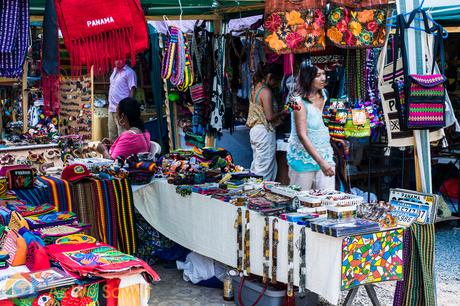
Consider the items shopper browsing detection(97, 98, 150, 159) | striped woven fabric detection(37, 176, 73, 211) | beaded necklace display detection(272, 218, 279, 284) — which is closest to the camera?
beaded necklace display detection(272, 218, 279, 284)

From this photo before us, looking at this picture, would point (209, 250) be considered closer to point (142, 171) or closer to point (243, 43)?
point (142, 171)

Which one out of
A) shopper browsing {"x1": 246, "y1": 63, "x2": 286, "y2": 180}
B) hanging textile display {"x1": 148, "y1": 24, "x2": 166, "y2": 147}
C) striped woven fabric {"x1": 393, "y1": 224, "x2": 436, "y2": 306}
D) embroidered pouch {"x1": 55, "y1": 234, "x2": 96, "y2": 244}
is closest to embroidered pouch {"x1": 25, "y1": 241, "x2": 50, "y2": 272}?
embroidered pouch {"x1": 55, "y1": 234, "x2": 96, "y2": 244}

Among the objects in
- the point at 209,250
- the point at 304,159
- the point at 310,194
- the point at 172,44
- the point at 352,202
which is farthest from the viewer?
the point at 172,44

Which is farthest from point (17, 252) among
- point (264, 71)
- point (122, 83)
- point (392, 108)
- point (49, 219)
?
point (122, 83)

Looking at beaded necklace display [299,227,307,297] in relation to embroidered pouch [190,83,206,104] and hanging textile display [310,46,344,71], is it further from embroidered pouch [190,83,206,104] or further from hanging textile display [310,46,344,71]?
embroidered pouch [190,83,206,104]

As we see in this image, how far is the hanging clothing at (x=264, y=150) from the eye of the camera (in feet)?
20.9

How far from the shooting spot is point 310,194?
371cm

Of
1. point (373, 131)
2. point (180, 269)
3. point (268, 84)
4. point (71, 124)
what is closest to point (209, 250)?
point (180, 269)

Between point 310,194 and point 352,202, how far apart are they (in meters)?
0.34

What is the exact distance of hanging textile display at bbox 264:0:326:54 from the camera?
4.55 m

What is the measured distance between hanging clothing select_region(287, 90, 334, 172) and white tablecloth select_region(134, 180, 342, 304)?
2.96 ft

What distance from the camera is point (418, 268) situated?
3.53 m

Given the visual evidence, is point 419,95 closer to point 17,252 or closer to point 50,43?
point 50,43

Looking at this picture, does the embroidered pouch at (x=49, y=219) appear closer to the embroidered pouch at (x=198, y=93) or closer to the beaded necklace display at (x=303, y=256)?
the beaded necklace display at (x=303, y=256)
